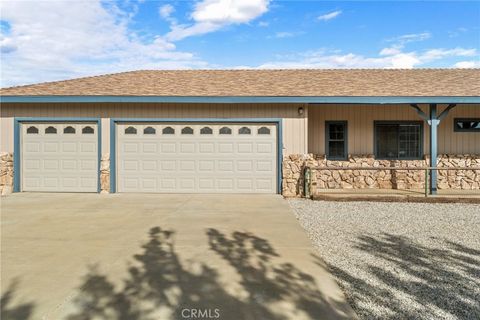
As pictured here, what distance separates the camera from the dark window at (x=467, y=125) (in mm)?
12836

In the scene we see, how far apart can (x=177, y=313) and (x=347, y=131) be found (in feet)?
36.0

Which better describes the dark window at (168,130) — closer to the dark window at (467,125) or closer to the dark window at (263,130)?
the dark window at (263,130)

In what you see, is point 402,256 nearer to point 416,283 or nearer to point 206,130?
point 416,283

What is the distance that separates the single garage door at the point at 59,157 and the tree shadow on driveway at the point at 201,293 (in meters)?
7.57

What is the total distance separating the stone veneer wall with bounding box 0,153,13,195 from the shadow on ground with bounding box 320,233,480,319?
Answer: 37.5 ft

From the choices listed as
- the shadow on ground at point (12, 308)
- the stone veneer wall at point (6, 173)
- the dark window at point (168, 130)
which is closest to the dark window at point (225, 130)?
the dark window at point (168, 130)

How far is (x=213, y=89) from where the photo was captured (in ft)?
39.5

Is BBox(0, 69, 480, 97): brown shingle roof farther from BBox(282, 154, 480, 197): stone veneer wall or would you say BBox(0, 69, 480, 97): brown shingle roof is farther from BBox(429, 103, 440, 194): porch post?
BBox(282, 154, 480, 197): stone veneer wall

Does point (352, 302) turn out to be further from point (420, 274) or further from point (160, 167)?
point (160, 167)

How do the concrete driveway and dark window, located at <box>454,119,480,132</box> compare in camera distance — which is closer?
the concrete driveway

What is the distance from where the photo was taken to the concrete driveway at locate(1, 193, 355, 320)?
3.52 m

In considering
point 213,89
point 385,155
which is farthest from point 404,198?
point 213,89

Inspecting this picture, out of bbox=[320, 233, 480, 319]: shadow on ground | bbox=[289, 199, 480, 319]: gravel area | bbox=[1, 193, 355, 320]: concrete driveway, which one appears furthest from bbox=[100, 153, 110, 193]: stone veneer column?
bbox=[320, 233, 480, 319]: shadow on ground

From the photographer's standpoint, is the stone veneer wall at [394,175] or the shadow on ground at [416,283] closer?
the shadow on ground at [416,283]
